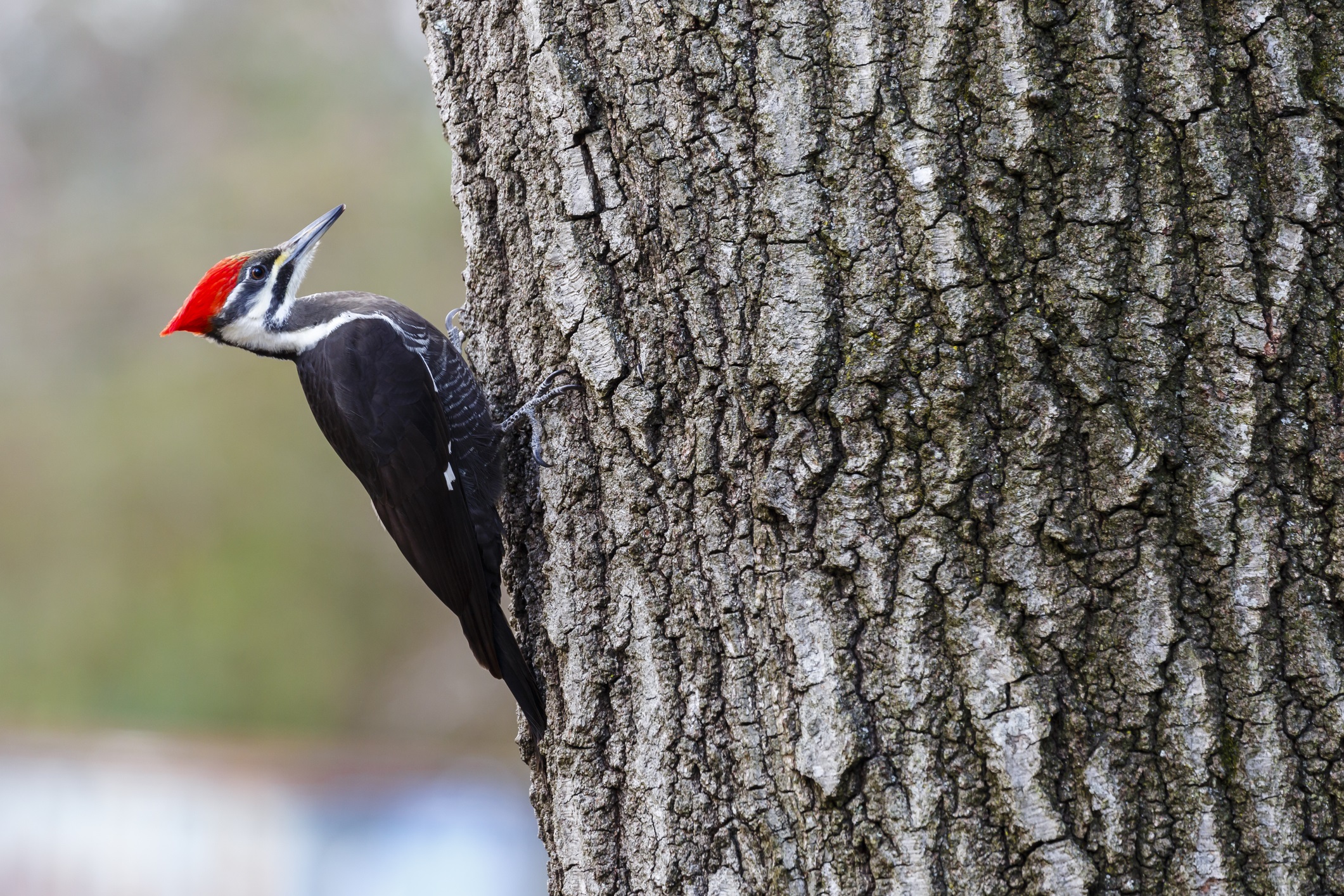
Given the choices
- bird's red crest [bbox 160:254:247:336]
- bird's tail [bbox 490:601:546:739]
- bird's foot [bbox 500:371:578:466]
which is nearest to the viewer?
bird's foot [bbox 500:371:578:466]

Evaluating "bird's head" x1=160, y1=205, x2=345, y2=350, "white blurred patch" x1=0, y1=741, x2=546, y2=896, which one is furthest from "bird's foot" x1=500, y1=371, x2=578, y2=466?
"white blurred patch" x1=0, y1=741, x2=546, y2=896

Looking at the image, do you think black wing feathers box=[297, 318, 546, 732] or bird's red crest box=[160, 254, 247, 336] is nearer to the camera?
black wing feathers box=[297, 318, 546, 732]

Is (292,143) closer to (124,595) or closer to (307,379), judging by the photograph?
(124,595)

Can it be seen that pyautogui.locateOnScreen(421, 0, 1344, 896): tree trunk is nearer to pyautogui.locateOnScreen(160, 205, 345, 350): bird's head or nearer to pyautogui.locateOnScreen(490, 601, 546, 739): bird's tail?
pyautogui.locateOnScreen(490, 601, 546, 739): bird's tail

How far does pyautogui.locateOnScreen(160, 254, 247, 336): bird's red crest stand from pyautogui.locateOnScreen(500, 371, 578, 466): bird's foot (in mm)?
1385

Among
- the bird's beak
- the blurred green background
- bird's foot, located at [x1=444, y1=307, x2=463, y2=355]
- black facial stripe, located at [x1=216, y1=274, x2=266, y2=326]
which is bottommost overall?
bird's foot, located at [x1=444, y1=307, x2=463, y2=355]

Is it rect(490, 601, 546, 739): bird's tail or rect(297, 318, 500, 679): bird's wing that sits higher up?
rect(297, 318, 500, 679): bird's wing

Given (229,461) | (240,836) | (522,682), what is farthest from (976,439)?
(229,461)

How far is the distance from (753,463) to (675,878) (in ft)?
1.92

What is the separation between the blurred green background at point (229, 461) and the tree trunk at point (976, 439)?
601 cm

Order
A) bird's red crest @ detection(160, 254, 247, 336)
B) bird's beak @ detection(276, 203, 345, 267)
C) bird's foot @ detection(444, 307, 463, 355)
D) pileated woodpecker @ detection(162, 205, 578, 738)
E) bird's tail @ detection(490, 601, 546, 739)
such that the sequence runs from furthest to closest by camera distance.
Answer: bird's beak @ detection(276, 203, 345, 267) → bird's red crest @ detection(160, 254, 247, 336) → bird's foot @ detection(444, 307, 463, 355) → pileated woodpecker @ detection(162, 205, 578, 738) → bird's tail @ detection(490, 601, 546, 739)

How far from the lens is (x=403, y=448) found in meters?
2.40

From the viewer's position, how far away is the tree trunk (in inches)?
46.7

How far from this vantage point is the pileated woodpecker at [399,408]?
2.19 m
